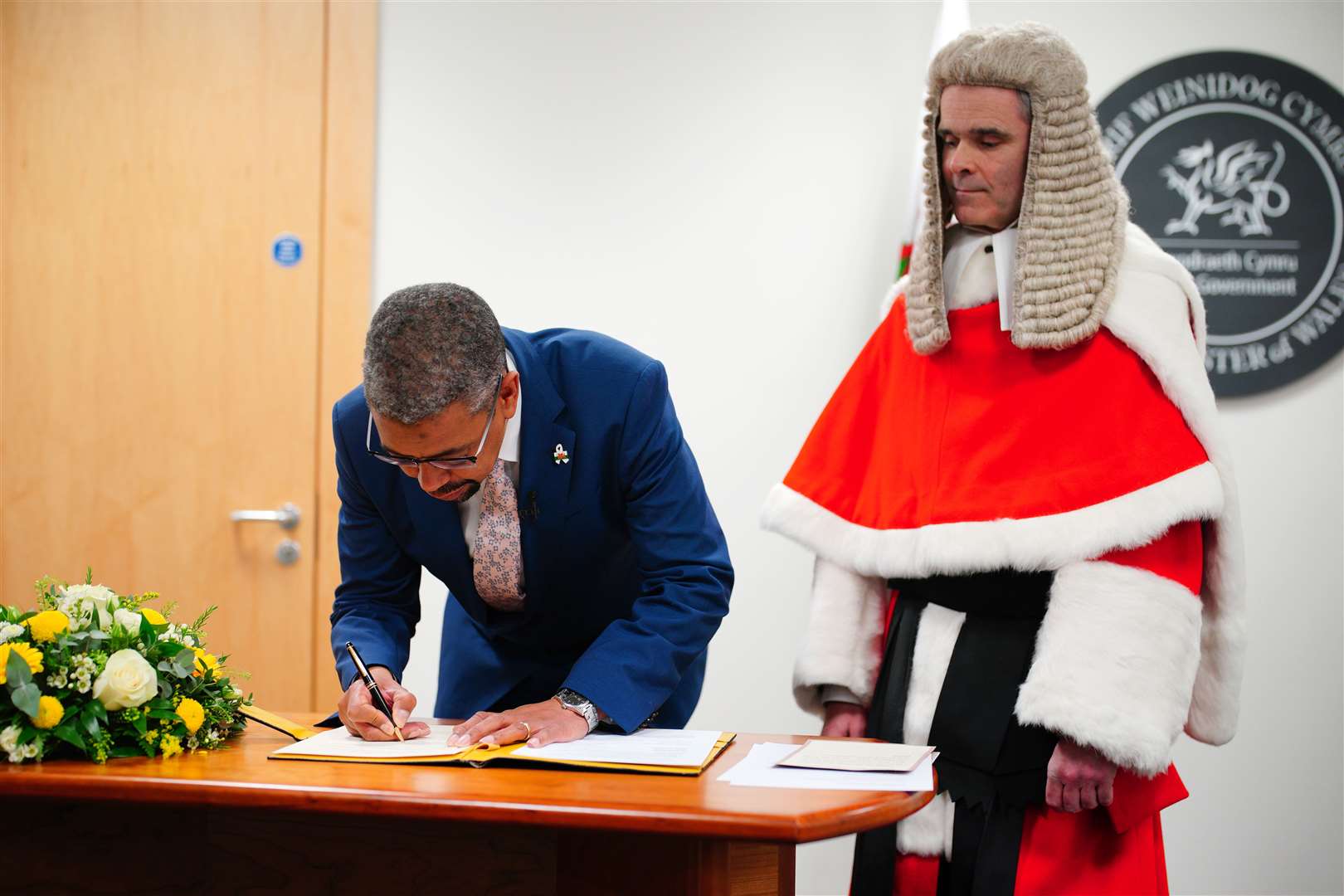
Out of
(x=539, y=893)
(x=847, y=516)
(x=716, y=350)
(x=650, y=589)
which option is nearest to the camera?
(x=539, y=893)

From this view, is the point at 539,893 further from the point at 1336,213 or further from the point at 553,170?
the point at 1336,213

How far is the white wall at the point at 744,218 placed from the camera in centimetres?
307

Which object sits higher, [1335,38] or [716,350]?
[1335,38]

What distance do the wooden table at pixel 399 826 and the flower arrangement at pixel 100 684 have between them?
38mm

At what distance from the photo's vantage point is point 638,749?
1.60 metres

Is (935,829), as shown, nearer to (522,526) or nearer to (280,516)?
(522,526)

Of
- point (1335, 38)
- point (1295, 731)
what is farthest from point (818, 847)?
point (1335, 38)

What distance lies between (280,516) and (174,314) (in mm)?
645

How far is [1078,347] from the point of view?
1848 mm

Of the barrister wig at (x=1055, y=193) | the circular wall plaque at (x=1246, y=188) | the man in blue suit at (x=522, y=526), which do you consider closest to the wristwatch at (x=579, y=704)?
the man in blue suit at (x=522, y=526)

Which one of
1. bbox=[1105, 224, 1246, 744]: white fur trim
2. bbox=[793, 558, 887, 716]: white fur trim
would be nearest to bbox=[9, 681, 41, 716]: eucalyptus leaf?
bbox=[793, 558, 887, 716]: white fur trim

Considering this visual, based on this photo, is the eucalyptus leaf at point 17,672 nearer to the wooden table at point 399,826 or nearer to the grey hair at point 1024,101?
the wooden table at point 399,826

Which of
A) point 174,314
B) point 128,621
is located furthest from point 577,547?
point 174,314

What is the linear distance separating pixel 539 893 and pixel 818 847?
1781 millimetres
